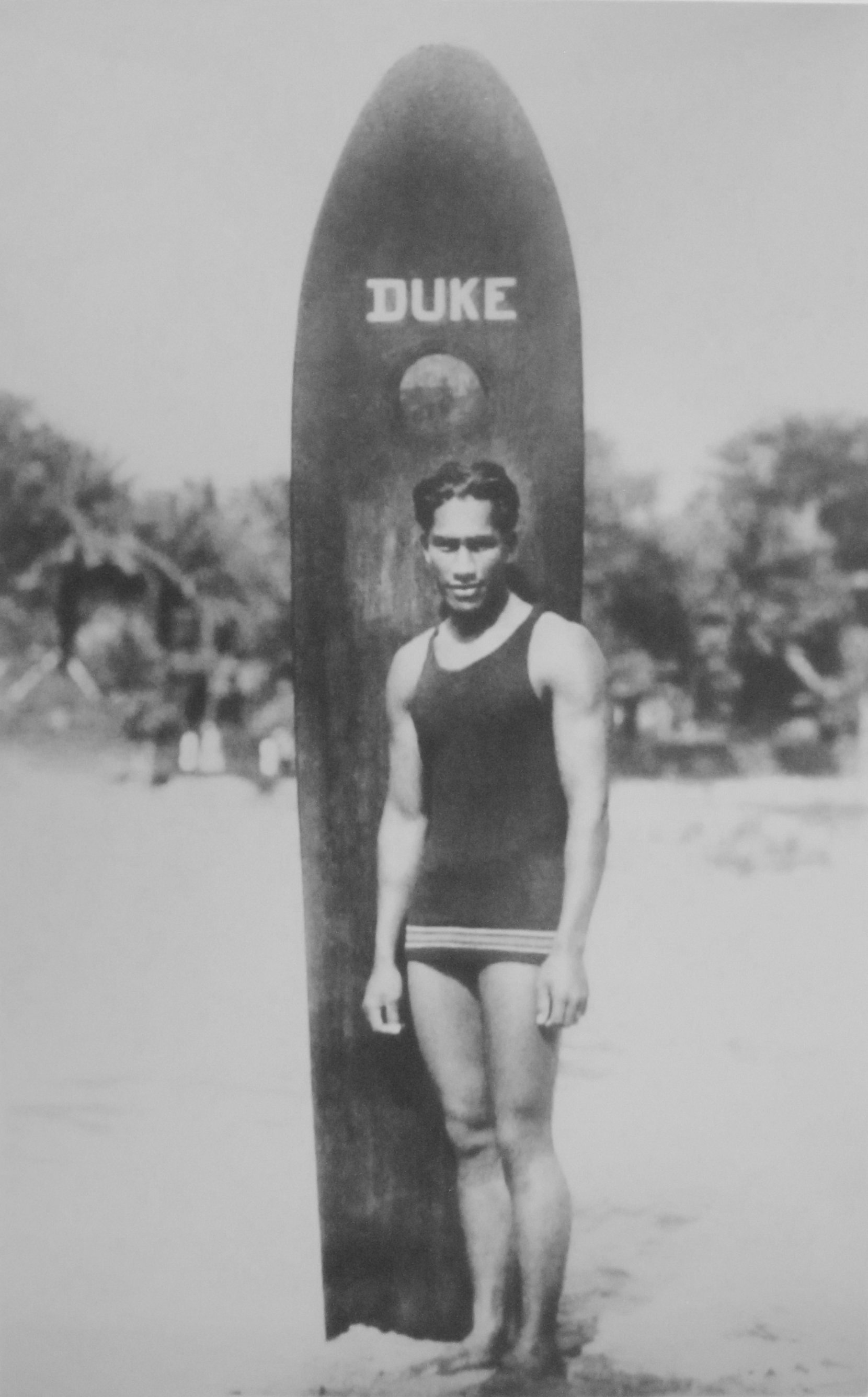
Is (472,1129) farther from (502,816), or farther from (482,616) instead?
(482,616)

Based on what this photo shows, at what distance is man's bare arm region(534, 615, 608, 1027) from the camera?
255 cm

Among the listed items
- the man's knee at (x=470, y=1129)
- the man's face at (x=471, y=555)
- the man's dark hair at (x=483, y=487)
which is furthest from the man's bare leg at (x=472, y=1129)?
the man's dark hair at (x=483, y=487)

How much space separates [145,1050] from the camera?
8.57 ft

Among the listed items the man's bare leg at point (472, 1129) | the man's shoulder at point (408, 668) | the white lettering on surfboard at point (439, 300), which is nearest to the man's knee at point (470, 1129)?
the man's bare leg at point (472, 1129)

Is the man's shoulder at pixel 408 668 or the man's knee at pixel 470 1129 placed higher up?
the man's shoulder at pixel 408 668

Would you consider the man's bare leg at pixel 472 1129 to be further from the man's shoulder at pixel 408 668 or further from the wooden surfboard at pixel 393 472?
the man's shoulder at pixel 408 668

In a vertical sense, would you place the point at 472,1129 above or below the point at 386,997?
below

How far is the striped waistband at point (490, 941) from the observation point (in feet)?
8.36

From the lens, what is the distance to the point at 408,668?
259cm

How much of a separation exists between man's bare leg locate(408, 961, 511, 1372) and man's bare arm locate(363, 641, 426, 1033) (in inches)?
1.7

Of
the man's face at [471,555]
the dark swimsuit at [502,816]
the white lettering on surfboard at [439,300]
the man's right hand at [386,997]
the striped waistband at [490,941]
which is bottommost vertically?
the man's right hand at [386,997]

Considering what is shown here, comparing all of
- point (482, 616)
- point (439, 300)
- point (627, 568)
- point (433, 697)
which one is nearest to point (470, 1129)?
point (433, 697)

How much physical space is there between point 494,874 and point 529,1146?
0.39 metres

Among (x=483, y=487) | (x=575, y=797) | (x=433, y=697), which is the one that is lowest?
(x=575, y=797)
